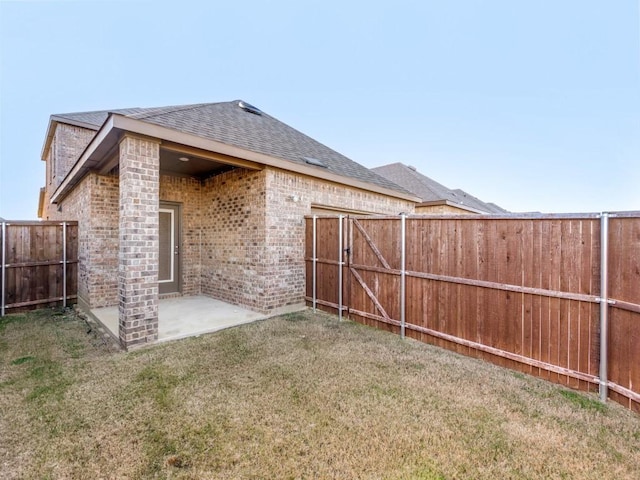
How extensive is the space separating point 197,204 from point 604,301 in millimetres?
7873

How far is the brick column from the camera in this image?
410 centimetres

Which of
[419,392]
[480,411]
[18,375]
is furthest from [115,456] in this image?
[480,411]

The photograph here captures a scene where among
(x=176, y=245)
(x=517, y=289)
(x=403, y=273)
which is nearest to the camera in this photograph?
(x=517, y=289)

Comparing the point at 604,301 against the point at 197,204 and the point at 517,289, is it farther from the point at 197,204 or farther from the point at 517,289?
the point at 197,204

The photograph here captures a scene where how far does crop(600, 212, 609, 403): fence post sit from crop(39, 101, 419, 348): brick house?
190 inches

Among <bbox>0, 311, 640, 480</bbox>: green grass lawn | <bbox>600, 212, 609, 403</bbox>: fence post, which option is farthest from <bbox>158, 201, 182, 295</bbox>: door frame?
<bbox>600, 212, 609, 403</bbox>: fence post

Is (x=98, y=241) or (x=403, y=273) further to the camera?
(x=98, y=241)

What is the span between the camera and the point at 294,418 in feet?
8.23

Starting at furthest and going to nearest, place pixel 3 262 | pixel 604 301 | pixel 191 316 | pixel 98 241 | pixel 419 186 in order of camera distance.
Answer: pixel 419 186
pixel 98 241
pixel 3 262
pixel 191 316
pixel 604 301

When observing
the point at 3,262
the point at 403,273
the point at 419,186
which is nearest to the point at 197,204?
the point at 3,262

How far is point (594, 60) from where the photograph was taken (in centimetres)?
1177

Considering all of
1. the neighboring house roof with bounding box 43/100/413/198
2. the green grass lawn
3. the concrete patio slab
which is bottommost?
the green grass lawn

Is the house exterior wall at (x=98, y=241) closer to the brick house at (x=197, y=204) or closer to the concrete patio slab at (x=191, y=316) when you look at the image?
the brick house at (x=197, y=204)

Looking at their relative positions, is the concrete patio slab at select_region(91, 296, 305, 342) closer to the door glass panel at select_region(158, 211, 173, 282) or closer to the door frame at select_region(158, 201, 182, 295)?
the door frame at select_region(158, 201, 182, 295)
